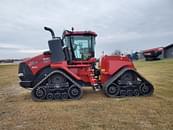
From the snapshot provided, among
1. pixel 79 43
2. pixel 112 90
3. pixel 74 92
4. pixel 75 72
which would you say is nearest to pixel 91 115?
pixel 74 92

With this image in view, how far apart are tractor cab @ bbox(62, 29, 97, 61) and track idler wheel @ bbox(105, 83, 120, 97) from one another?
152 centimetres

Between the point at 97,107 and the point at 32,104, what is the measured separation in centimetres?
228

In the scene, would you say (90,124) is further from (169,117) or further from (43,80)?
(43,80)

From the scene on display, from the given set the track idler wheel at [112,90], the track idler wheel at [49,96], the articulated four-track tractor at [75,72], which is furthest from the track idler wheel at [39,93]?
the track idler wheel at [112,90]

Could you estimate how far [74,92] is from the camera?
30.8 feet

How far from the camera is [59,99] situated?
9.30 metres

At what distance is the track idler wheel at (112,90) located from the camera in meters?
9.53

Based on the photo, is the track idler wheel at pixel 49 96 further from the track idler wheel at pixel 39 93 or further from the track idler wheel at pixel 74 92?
the track idler wheel at pixel 74 92

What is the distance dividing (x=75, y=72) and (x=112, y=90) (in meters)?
1.61

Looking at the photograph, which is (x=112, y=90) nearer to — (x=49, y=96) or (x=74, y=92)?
(x=74, y=92)

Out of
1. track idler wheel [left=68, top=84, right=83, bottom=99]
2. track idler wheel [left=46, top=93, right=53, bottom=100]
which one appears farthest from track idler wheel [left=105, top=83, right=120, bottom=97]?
track idler wheel [left=46, top=93, right=53, bottom=100]

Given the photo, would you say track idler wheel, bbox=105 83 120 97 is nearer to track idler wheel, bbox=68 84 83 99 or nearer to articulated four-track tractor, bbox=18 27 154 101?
articulated four-track tractor, bbox=18 27 154 101

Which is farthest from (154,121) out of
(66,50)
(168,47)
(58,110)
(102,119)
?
(168,47)

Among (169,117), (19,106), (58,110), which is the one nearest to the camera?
(169,117)
